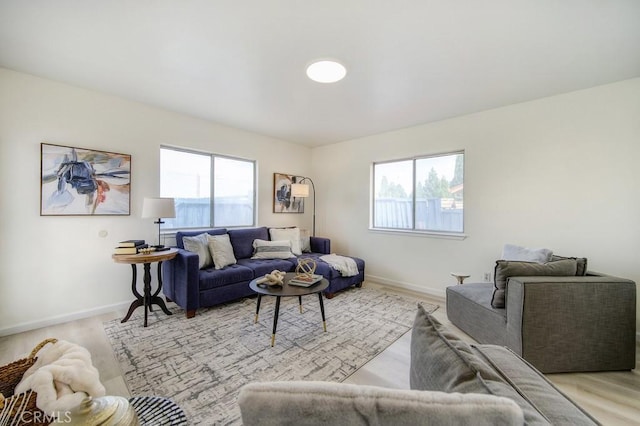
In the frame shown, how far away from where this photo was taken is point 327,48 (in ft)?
6.91

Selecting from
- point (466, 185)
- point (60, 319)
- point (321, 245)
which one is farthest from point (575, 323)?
point (60, 319)

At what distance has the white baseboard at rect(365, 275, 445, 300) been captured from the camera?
3703 millimetres

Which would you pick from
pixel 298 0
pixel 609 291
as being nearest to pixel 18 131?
pixel 298 0

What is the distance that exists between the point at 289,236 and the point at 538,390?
3.68m

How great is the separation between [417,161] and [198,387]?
3866mm

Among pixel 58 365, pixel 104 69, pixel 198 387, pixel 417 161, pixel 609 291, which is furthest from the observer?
pixel 417 161

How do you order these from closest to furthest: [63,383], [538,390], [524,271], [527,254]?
[63,383]
[538,390]
[524,271]
[527,254]

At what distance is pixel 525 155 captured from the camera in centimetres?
308

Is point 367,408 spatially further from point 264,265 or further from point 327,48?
point 264,265

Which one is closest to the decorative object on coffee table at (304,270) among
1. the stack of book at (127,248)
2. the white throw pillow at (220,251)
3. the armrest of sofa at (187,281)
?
the white throw pillow at (220,251)

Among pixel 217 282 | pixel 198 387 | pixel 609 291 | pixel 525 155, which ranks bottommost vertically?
pixel 198 387

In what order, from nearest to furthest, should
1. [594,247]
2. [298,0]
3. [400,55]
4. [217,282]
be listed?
[298,0] → [400,55] → [594,247] → [217,282]

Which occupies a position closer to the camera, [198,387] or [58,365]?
[58,365]

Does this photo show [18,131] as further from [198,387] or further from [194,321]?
[198,387]
